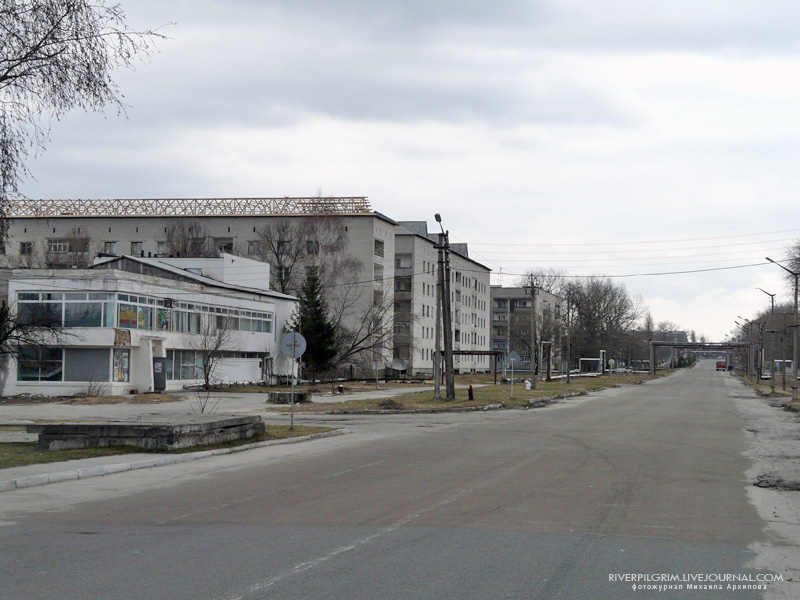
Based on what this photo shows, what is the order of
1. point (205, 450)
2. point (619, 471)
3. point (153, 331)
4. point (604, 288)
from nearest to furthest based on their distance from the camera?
point (619, 471) → point (205, 450) → point (153, 331) → point (604, 288)

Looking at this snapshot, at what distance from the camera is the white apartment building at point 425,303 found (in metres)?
92.7

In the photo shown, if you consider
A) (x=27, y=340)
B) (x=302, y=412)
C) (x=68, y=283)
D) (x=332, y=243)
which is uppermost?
(x=332, y=243)

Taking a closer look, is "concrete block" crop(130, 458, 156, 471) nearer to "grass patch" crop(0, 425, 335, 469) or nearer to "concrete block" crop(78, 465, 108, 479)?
"concrete block" crop(78, 465, 108, 479)

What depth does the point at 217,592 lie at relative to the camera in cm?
654

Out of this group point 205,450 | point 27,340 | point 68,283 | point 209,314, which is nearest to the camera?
point 205,450

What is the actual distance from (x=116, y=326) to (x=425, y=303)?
5676cm

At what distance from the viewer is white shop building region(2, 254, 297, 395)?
152ft

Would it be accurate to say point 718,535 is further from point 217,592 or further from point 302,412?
point 302,412

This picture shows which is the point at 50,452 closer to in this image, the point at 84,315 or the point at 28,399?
the point at 28,399

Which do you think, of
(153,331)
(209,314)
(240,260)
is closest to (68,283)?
(153,331)

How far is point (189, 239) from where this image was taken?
81.8 metres

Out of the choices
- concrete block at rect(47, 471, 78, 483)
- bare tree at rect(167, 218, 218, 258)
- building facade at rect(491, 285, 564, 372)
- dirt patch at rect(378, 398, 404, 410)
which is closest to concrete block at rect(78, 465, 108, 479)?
concrete block at rect(47, 471, 78, 483)

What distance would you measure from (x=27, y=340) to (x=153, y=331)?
10556 millimetres

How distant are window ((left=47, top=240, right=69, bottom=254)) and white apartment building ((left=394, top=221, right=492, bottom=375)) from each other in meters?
34.3
